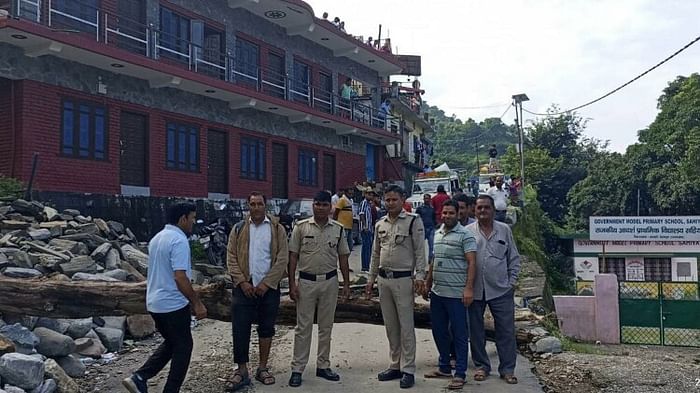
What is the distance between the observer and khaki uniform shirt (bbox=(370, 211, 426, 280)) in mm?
6211

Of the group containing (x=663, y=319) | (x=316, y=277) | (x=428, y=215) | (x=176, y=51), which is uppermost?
(x=176, y=51)

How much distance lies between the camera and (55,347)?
6.82 metres

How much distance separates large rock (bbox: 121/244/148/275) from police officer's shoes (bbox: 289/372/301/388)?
16.6 feet


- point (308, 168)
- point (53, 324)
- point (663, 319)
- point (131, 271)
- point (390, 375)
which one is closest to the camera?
point (390, 375)

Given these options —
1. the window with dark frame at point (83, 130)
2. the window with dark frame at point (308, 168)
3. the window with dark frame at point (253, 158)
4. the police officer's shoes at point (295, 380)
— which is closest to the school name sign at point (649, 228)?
the window with dark frame at point (308, 168)

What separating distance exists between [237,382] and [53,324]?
2684mm

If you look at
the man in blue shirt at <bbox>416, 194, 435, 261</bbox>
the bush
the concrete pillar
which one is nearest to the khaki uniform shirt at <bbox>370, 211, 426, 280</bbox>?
the man in blue shirt at <bbox>416, 194, 435, 261</bbox>

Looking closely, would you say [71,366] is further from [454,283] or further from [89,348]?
[454,283]

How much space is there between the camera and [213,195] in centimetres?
1933

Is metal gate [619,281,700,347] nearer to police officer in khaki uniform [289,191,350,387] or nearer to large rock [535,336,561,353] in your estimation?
large rock [535,336,561,353]

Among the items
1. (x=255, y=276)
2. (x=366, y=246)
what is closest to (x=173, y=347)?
(x=255, y=276)

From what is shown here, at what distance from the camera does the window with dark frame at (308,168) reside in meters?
24.1

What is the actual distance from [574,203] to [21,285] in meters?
37.3

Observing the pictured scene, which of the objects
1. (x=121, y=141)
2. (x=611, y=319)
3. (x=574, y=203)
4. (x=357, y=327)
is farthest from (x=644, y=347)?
(x=574, y=203)
